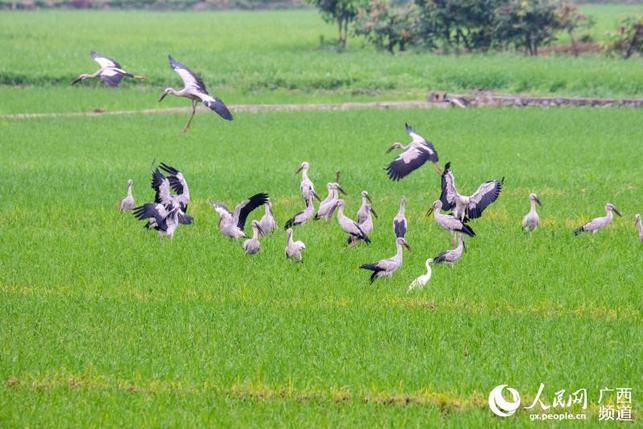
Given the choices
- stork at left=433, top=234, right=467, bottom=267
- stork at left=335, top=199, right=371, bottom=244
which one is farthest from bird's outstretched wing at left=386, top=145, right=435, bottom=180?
stork at left=433, top=234, right=467, bottom=267

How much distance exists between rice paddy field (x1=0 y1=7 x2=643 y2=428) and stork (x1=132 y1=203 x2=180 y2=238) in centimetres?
27

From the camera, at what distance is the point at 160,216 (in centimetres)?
1482

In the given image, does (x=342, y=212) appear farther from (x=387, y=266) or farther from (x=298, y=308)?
(x=298, y=308)

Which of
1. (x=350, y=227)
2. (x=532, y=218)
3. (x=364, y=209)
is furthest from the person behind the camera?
(x=532, y=218)

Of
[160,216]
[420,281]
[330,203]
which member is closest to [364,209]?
[330,203]

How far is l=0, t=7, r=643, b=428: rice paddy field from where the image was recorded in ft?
31.0

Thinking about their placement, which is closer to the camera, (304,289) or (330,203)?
(304,289)

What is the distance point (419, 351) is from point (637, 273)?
Result: 394 cm

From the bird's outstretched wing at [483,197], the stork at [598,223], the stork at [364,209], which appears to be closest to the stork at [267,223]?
the stork at [364,209]

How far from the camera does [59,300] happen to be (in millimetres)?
12336

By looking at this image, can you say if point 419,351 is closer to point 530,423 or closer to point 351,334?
point 351,334

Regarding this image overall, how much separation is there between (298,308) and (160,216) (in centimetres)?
323

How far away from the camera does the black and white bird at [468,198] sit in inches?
577

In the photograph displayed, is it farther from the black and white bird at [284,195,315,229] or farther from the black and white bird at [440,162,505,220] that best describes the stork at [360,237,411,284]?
the black and white bird at [284,195,315,229]
